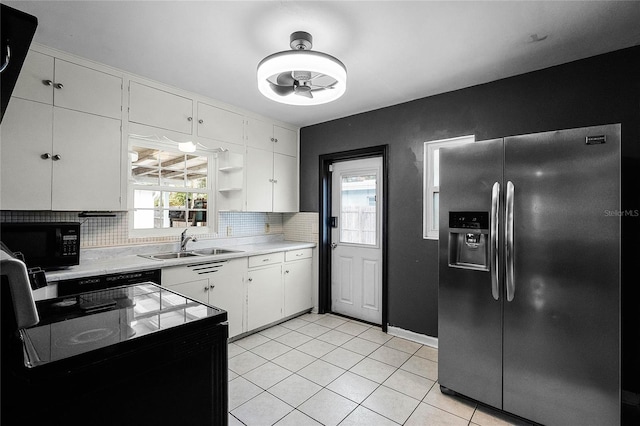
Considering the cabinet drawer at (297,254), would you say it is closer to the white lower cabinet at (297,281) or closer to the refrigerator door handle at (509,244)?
the white lower cabinet at (297,281)

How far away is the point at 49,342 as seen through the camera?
970 mm

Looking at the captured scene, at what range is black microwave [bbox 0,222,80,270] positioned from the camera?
6.84 ft

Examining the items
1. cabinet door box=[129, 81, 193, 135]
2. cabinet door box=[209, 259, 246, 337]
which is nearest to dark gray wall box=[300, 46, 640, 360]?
cabinet door box=[209, 259, 246, 337]

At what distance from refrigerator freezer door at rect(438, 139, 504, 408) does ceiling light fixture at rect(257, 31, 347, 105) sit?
102cm

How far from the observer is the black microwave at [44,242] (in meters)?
2.08

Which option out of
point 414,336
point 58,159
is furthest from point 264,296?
point 58,159

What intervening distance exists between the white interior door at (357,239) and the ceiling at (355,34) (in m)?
1.33

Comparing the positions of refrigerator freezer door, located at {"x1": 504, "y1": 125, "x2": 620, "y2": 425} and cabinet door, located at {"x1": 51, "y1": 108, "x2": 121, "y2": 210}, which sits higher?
cabinet door, located at {"x1": 51, "y1": 108, "x2": 121, "y2": 210}

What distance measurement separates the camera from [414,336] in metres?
3.33

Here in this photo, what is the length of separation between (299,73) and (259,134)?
174 centimetres

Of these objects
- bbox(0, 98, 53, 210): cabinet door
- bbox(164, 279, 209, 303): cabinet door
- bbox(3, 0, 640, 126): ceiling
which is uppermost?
bbox(3, 0, 640, 126): ceiling

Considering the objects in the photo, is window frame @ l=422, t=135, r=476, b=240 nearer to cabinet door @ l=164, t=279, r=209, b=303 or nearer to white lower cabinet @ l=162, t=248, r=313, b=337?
white lower cabinet @ l=162, t=248, r=313, b=337

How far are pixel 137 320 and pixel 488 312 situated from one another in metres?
2.10

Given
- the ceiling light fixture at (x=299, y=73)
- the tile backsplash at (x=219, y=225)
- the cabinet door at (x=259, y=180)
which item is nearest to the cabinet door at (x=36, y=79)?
the tile backsplash at (x=219, y=225)
